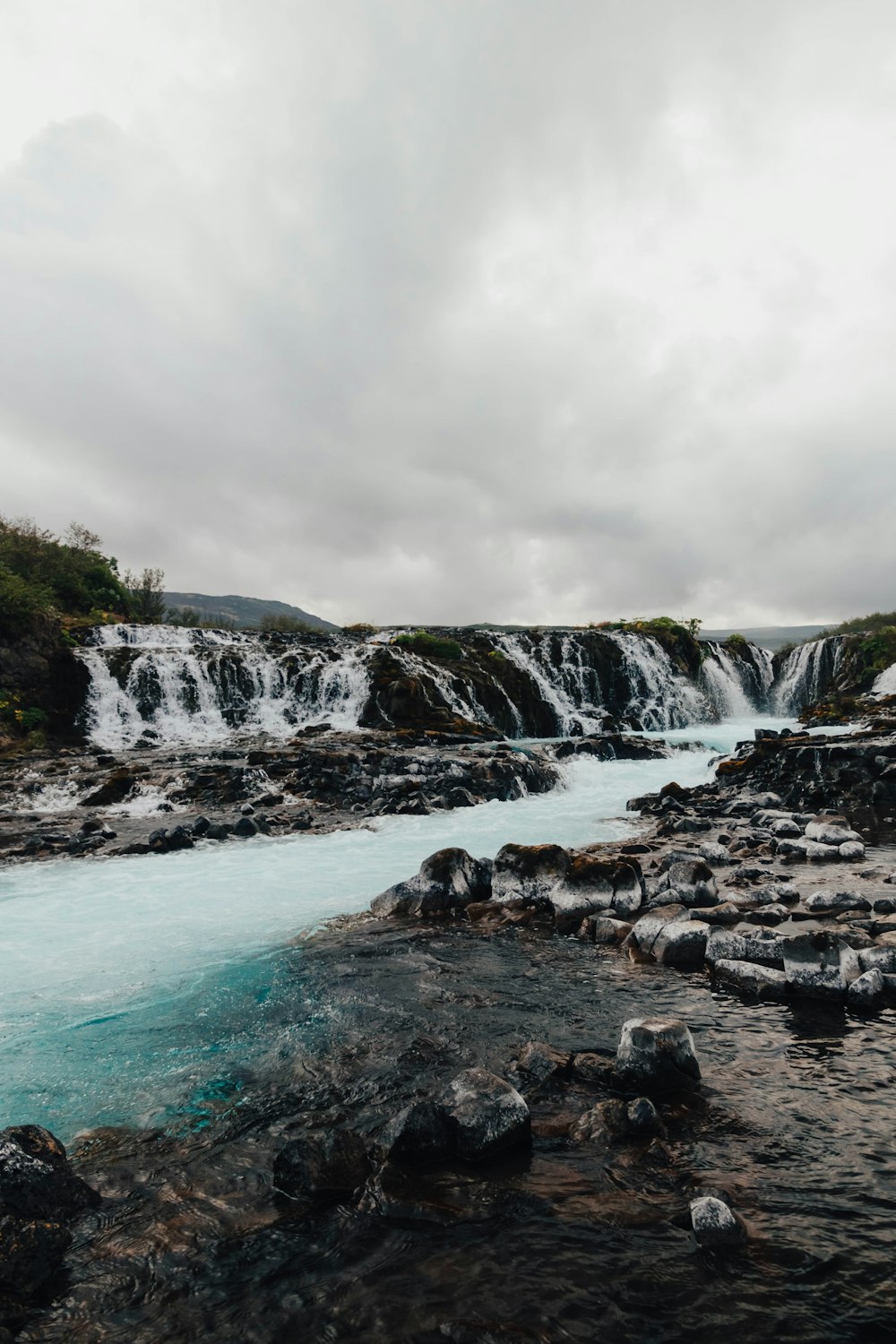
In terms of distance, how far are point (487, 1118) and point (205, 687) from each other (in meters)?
35.8

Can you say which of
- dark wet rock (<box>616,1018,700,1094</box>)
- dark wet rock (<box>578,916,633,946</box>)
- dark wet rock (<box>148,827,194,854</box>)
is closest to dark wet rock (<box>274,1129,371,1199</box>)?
dark wet rock (<box>616,1018,700,1094</box>)

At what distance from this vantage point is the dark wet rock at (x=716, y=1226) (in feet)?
10.7

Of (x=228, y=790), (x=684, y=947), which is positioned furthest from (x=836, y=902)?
(x=228, y=790)

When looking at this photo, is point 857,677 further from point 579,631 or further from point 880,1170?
point 880,1170

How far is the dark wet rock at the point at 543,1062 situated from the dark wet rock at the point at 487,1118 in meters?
0.58

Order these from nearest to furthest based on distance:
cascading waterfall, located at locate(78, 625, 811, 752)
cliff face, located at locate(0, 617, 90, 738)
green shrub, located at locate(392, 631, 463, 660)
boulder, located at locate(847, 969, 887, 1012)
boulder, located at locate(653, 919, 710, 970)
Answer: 1. boulder, located at locate(847, 969, 887, 1012)
2. boulder, located at locate(653, 919, 710, 970)
3. cliff face, located at locate(0, 617, 90, 738)
4. cascading waterfall, located at locate(78, 625, 811, 752)
5. green shrub, located at locate(392, 631, 463, 660)

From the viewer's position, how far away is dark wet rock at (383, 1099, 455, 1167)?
4035 millimetres

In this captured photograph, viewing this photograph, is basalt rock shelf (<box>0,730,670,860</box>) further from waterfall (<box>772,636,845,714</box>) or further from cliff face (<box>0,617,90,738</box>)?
waterfall (<box>772,636,845,714</box>)

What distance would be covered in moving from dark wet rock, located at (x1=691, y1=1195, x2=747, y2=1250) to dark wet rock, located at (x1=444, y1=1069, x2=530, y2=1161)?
1185mm

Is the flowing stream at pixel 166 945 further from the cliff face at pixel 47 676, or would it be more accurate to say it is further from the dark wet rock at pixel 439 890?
the cliff face at pixel 47 676

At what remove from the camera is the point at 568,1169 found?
391 centimetres

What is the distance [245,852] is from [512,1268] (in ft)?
43.6

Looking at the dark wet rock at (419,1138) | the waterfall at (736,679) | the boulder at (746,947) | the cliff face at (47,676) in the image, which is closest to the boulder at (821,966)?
the boulder at (746,947)

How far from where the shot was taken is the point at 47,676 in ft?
111
